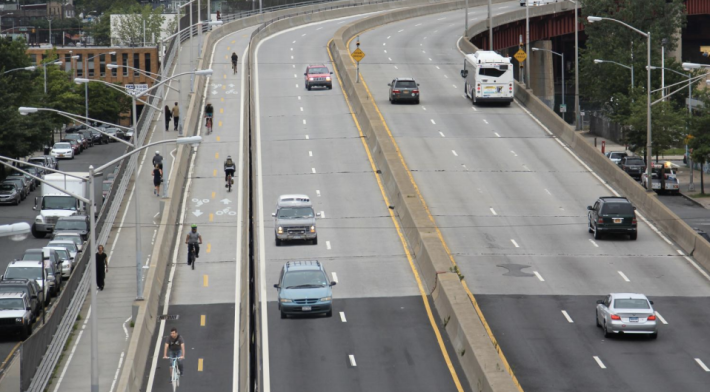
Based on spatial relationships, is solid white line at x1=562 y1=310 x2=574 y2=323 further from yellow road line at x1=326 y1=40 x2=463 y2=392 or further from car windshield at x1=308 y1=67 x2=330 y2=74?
car windshield at x1=308 y1=67 x2=330 y2=74

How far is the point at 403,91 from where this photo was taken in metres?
70.8

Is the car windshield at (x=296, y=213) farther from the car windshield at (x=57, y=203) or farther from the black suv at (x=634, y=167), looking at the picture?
the black suv at (x=634, y=167)

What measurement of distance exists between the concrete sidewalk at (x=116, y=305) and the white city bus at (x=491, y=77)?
20.0 m

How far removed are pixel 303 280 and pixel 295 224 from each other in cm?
924

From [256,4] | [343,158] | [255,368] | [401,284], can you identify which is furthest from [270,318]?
[256,4]

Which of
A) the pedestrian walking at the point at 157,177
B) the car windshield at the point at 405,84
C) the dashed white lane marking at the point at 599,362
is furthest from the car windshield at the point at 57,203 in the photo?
the dashed white lane marking at the point at 599,362

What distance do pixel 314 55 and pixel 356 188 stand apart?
139 ft

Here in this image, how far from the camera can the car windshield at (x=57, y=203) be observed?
186ft

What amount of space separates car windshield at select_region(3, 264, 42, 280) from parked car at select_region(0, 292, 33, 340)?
3550 mm

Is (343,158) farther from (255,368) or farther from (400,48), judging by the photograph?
(400,48)

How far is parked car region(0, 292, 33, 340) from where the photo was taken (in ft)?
119

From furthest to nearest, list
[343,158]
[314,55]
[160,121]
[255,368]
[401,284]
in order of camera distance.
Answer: [314,55] → [160,121] → [343,158] → [401,284] → [255,368]

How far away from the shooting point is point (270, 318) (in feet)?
116

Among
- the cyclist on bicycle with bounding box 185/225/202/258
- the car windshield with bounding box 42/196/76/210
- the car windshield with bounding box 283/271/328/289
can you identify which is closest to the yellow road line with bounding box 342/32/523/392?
the car windshield with bounding box 283/271/328/289
